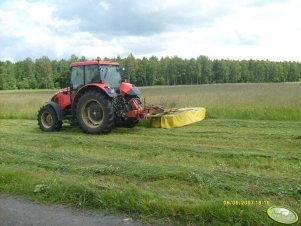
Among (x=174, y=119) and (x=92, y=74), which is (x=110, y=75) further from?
(x=174, y=119)

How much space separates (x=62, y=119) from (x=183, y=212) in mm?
8016

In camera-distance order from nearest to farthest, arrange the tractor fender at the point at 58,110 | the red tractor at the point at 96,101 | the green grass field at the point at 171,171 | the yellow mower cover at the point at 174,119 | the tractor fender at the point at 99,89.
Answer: the green grass field at the point at 171,171 < the tractor fender at the point at 99,89 < the red tractor at the point at 96,101 < the yellow mower cover at the point at 174,119 < the tractor fender at the point at 58,110

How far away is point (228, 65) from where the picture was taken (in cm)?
7575

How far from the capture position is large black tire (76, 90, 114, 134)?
10.7 m

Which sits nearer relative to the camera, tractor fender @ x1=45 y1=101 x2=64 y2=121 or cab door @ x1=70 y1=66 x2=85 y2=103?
cab door @ x1=70 y1=66 x2=85 y2=103

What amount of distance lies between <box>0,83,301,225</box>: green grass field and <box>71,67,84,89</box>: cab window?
1922mm

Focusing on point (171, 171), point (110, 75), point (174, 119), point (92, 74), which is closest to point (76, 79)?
point (92, 74)

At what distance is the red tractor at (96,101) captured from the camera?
10.8 metres

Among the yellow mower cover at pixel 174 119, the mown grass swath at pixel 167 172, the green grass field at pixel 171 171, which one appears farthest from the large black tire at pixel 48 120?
the yellow mower cover at pixel 174 119

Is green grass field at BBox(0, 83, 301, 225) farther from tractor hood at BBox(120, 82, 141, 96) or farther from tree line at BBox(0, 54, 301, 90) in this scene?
tree line at BBox(0, 54, 301, 90)

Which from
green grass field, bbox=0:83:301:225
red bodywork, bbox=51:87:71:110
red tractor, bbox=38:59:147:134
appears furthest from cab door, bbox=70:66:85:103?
green grass field, bbox=0:83:301:225

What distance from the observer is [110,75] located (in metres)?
11.5

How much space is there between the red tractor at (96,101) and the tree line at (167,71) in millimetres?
46642

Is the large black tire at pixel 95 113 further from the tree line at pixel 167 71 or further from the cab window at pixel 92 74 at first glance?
the tree line at pixel 167 71
